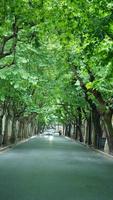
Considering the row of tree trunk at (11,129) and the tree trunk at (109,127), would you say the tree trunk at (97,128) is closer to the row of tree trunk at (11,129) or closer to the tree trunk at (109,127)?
the row of tree trunk at (11,129)

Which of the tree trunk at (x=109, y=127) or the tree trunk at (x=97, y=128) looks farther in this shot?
the tree trunk at (x=97, y=128)

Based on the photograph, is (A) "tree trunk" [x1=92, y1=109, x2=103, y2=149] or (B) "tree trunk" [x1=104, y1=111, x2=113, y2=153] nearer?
(B) "tree trunk" [x1=104, y1=111, x2=113, y2=153]

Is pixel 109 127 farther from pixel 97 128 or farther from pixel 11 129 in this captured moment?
pixel 11 129

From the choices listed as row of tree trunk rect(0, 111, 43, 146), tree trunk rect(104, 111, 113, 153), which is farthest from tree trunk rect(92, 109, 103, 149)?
tree trunk rect(104, 111, 113, 153)

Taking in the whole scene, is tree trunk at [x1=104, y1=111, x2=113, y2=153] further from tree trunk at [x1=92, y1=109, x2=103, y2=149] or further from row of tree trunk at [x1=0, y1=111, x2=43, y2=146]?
row of tree trunk at [x1=0, y1=111, x2=43, y2=146]

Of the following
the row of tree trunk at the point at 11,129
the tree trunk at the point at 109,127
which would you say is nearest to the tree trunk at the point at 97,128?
the row of tree trunk at the point at 11,129

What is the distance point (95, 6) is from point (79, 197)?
6824mm

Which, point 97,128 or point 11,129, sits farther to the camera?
point 11,129

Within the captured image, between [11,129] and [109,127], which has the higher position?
[11,129]

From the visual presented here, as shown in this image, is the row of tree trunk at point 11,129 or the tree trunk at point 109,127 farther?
the row of tree trunk at point 11,129

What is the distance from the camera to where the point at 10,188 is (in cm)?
1388

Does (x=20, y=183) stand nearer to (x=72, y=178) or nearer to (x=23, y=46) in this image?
(x=72, y=178)

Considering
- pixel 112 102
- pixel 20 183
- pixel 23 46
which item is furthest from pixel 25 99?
pixel 20 183

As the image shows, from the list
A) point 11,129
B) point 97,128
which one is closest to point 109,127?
point 97,128
